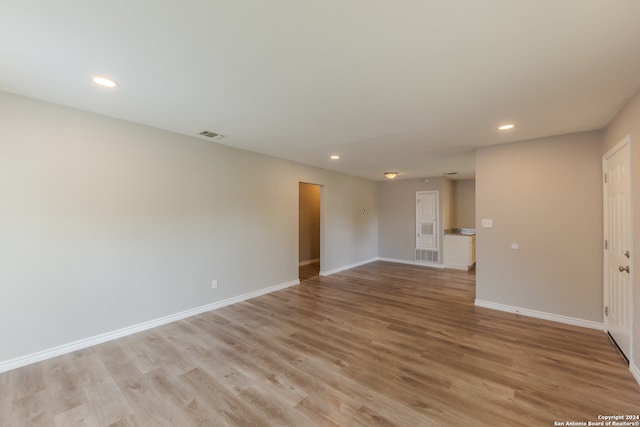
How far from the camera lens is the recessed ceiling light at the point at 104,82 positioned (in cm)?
211

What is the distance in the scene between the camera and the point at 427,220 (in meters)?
7.23

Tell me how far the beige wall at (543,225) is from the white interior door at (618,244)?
0.57ft

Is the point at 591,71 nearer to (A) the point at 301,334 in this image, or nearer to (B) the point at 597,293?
(B) the point at 597,293

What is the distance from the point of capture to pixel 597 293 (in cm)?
322

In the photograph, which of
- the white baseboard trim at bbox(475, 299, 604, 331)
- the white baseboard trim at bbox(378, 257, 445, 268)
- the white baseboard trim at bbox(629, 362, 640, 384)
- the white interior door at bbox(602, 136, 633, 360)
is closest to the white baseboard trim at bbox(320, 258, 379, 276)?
the white baseboard trim at bbox(378, 257, 445, 268)

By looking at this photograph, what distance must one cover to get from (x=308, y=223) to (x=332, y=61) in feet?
19.2

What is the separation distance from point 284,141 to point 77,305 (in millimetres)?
3110

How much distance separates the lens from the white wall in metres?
2.44

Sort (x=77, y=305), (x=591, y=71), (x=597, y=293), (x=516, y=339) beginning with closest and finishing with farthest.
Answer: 1. (x=591, y=71)
2. (x=77, y=305)
3. (x=516, y=339)
4. (x=597, y=293)

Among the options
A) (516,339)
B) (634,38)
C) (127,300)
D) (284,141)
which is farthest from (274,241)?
(634,38)

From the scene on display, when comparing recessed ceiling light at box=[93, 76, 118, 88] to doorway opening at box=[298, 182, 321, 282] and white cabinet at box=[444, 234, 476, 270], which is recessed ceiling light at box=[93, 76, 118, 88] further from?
white cabinet at box=[444, 234, 476, 270]

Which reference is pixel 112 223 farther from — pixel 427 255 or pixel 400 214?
pixel 427 255

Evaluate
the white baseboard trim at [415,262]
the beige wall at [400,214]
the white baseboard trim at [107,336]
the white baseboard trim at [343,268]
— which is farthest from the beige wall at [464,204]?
the white baseboard trim at [107,336]

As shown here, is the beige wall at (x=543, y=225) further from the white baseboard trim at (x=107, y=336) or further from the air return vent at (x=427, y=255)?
the white baseboard trim at (x=107, y=336)
